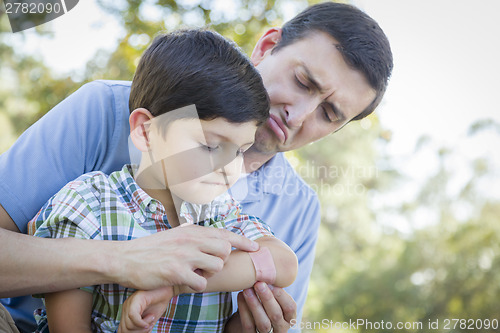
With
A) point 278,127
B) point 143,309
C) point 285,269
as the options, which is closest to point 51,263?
point 143,309

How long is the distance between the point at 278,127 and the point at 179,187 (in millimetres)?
588

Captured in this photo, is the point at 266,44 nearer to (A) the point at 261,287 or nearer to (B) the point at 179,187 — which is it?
(B) the point at 179,187

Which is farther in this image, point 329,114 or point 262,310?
point 329,114

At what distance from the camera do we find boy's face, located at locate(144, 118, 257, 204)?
121 cm

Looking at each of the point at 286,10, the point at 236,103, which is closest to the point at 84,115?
the point at 236,103

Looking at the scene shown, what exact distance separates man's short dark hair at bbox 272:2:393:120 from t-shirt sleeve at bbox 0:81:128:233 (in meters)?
0.69

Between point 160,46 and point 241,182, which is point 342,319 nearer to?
point 241,182

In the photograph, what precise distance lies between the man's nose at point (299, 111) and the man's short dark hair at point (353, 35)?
0.20m

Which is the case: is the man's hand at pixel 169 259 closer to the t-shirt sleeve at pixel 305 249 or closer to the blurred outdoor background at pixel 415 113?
the t-shirt sleeve at pixel 305 249

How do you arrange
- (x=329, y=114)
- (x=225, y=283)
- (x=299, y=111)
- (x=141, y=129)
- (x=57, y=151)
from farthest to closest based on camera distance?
(x=329, y=114)
(x=299, y=111)
(x=57, y=151)
(x=141, y=129)
(x=225, y=283)

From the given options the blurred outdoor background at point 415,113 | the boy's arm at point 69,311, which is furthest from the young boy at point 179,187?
the blurred outdoor background at point 415,113

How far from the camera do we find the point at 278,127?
1.73 m

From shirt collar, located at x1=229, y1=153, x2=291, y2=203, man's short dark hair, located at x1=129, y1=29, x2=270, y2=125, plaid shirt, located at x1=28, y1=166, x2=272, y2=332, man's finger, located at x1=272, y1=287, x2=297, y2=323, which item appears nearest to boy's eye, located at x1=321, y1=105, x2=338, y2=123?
shirt collar, located at x1=229, y1=153, x2=291, y2=203

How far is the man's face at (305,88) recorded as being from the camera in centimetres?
172
